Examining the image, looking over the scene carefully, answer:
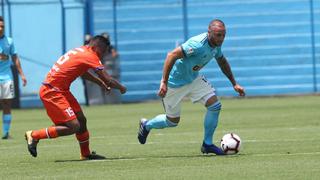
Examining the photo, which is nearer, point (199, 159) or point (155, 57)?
point (199, 159)

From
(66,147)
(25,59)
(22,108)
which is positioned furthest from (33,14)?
(66,147)

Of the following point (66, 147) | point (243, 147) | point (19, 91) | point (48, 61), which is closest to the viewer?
point (243, 147)

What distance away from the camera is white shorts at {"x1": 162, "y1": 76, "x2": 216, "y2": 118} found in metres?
14.0

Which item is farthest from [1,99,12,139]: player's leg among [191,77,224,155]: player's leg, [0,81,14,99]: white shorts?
[191,77,224,155]: player's leg

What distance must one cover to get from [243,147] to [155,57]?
834 inches

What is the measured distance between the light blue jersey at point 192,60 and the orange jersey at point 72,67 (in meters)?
1.39

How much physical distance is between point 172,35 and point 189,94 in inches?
860

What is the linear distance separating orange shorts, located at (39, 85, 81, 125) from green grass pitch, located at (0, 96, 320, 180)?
645mm

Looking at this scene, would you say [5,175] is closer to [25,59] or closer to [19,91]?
[19,91]

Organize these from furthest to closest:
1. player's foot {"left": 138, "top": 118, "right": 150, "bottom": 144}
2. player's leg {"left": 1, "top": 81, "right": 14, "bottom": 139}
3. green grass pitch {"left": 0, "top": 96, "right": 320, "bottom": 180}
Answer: player's leg {"left": 1, "top": 81, "right": 14, "bottom": 139}, player's foot {"left": 138, "top": 118, "right": 150, "bottom": 144}, green grass pitch {"left": 0, "top": 96, "right": 320, "bottom": 180}

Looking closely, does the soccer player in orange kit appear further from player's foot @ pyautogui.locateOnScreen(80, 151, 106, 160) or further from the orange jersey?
player's foot @ pyautogui.locateOnScreen(80, 151, 106, 160)

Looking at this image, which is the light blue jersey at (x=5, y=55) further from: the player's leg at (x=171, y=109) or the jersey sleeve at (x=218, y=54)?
the jersey sleeve at (x=218, y=54)

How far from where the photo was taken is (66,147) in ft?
52.6

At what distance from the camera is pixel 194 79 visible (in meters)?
14.1
